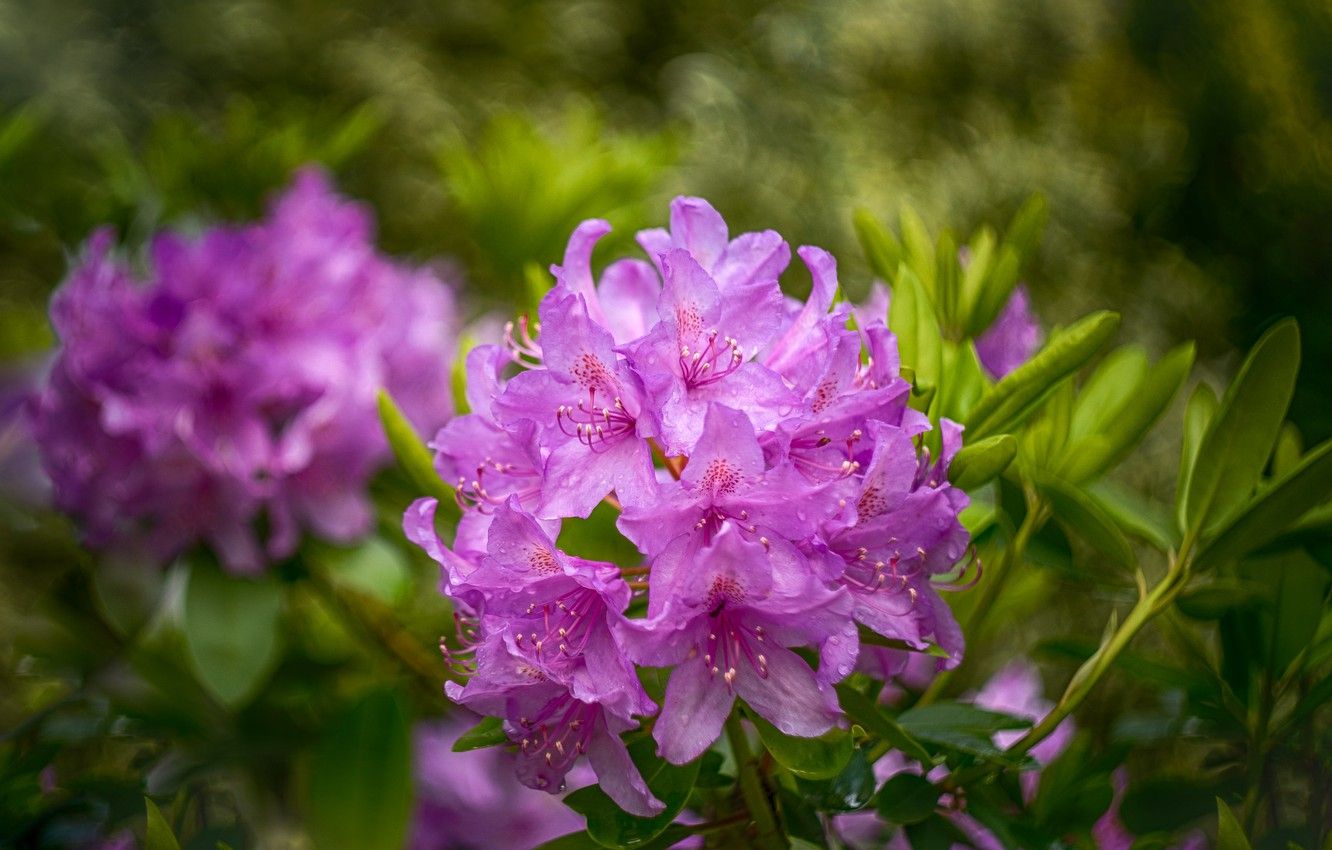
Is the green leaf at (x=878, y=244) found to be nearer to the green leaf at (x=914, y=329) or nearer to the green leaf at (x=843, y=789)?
the green leaf at (x=914, y=329)

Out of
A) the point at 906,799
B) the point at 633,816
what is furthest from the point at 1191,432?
the point at 633,816

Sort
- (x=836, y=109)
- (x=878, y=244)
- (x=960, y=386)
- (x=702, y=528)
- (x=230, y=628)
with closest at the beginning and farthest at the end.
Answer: (x=702, y=528), (x=960, y=386), (x=878, y=244), (x=230, y=628), (x=836, y=109)

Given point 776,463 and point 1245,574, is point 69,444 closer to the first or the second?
point 776,463

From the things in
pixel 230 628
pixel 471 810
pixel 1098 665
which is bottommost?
pixel 471 810

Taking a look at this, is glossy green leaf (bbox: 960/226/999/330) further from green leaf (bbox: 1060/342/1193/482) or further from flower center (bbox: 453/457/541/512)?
flower center (bbox: 453/457/541/512)

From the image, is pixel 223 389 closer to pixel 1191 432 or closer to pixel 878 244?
pixel 878 244
